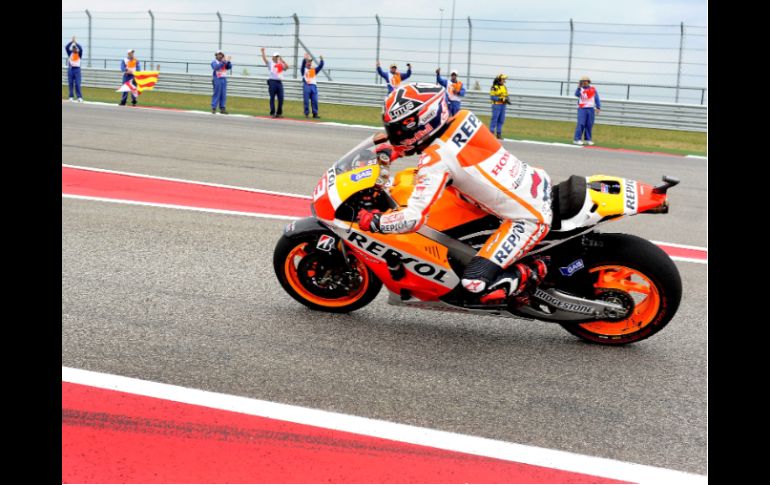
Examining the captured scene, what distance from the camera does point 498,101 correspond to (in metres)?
22.0

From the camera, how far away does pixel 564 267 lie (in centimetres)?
540

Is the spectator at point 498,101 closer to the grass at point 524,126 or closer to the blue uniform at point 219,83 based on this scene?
the grass at point 524,126

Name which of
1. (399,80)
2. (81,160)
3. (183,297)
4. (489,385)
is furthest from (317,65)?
(489,385)

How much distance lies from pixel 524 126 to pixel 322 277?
68.9ft

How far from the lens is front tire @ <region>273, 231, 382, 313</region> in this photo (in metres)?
5.83

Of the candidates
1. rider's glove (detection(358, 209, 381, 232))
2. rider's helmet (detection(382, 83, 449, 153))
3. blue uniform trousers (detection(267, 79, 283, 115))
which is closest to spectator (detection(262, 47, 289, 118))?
blue uniform trousers (detection(267, 79, 283, 115))

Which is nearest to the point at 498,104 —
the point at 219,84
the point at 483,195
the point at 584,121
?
the point at 584,121

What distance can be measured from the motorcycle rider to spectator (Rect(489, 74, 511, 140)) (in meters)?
16.7

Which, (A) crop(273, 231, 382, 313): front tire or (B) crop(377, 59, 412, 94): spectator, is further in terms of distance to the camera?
(B) crop(377, 59, 412, 94): spectator

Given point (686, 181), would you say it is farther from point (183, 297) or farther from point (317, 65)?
point (317, 65)

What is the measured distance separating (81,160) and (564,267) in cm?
981

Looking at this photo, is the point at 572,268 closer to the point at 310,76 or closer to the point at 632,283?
the point at 632,283

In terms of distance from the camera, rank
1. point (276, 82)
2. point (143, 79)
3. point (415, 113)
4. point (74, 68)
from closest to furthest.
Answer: point (415, 113), point (276, 82), point (74, 68), point (143, 79)

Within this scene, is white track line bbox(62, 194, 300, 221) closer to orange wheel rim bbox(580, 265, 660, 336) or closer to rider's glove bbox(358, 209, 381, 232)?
rider's glove bbox(358, 209, 381, 232)
